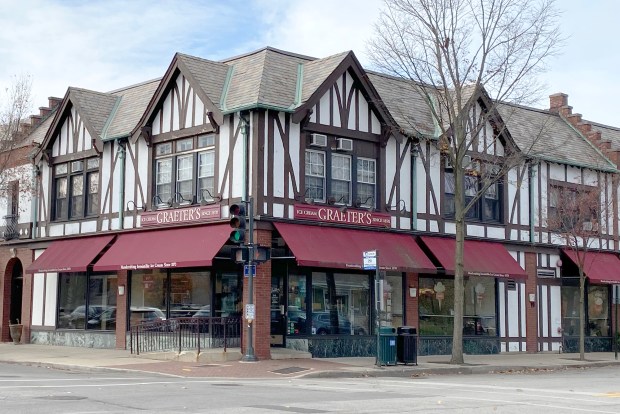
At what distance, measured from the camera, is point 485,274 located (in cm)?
3152

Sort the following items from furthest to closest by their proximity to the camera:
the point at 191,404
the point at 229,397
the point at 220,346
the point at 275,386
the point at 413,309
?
the point at 413,309 → the point at 220,346 → the point at 275,386 → the point at 229,397 → the point at 191,404

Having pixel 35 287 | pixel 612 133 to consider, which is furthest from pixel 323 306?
pixel 612 133

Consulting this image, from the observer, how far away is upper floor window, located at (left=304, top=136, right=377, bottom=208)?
2831 cm

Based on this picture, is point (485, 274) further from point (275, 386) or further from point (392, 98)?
point (275, 386)

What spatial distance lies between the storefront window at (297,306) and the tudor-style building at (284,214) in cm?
5

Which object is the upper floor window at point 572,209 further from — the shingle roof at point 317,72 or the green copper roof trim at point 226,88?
the green copper roof trim at point 226,88

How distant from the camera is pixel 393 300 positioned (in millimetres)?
30547

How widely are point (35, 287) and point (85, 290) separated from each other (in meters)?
3.25

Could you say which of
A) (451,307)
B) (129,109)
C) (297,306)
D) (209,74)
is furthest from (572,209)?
(129,109)

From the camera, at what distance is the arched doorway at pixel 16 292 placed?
3709 cm

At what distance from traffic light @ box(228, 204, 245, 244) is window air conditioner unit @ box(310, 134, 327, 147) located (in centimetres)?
497

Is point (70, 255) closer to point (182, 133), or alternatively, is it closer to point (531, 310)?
point (182, 133)

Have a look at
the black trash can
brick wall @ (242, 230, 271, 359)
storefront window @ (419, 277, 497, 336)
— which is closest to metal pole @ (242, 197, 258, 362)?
brick wall @ (242, 230, 271, 359)

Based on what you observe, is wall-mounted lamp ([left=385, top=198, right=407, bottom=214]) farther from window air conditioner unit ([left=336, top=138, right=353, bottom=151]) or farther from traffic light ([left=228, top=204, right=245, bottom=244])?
traffic light ([left=228, top=204, right=245, bottom=244])
